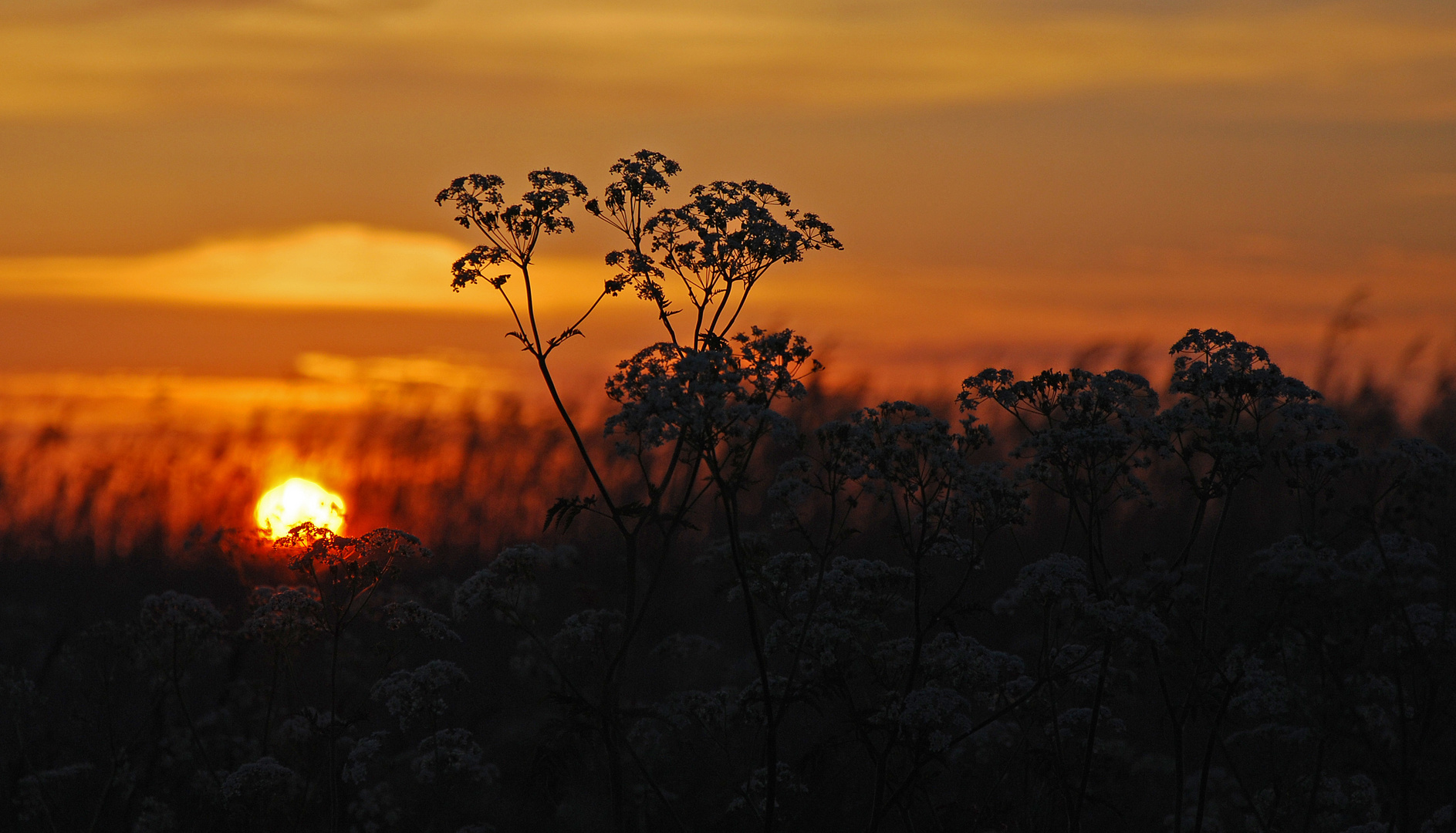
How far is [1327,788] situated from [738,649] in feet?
18.5

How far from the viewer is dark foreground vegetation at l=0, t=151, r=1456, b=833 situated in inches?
291

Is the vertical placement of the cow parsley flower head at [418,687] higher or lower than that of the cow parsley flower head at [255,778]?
higher

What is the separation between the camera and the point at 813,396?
15898 mm

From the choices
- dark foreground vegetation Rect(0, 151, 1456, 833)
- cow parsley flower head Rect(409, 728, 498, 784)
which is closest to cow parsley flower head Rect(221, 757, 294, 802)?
dark foreground vegetation Rect(0, 151, 1456, 833)

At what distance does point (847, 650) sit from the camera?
8359 mm

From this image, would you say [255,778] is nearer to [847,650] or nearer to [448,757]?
[448,757]

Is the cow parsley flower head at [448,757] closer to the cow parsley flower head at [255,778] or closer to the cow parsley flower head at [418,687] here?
the cow parsley flower head at [418,687]

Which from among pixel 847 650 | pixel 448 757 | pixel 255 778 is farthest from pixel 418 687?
pixel 847 650

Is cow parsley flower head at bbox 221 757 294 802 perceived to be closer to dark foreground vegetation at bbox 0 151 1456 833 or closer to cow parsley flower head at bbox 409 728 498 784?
dark foreground vegetation at bbox 0 151 1456 833

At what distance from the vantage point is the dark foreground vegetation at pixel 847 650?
739 centimetres

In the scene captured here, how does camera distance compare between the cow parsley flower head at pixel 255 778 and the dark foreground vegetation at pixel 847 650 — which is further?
the cow parsley flower head at pixel 255 778

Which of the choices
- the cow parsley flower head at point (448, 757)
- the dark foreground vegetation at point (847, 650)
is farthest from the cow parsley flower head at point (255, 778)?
the cow parsley flower head at point (448, 757)

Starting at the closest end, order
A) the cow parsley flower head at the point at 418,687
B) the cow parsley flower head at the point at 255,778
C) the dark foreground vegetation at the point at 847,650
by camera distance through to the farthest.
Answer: the dark foreground vegetation at the point at 847,650
the cow parsley flower head at the point at 255,778
the cow parsley flower head at the point at 418,687

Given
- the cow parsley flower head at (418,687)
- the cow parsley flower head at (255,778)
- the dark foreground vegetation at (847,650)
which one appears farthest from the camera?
the cow parsley flower head at (418,687)
